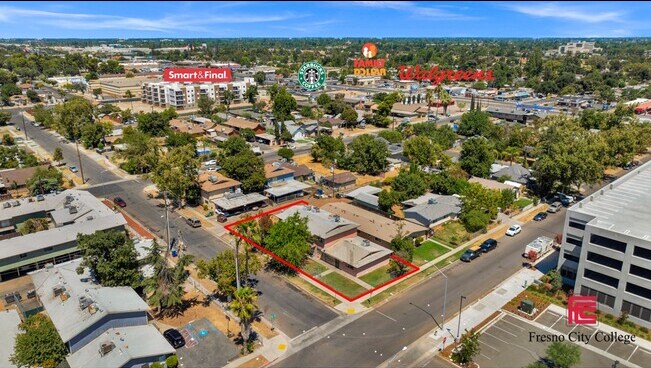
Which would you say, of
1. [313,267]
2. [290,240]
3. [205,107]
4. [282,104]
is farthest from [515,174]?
[205,107]

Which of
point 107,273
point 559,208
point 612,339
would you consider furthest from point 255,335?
point 559,208

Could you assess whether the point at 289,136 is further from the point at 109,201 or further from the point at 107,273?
the point at 107,273

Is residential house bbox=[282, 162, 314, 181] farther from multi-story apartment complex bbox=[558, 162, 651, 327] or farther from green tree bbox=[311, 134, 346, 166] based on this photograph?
multi-story apartment complex bbox=[558, 162, 651, 327]

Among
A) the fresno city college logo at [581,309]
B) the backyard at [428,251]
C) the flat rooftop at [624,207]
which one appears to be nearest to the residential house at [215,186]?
the backyard at [428,251]

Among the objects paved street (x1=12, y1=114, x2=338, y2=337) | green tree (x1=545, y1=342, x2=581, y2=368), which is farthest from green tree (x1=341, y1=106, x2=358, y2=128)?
green tree (x1=545, y1=342, x2=581, y2=368)

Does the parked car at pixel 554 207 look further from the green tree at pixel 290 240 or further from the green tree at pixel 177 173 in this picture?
the green tree at pixel 177 173

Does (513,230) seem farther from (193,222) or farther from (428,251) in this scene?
(193,222)
